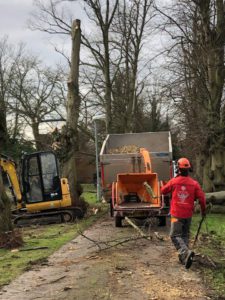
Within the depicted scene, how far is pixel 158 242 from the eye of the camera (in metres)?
13.0

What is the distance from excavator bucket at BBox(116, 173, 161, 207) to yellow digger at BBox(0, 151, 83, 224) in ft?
12.7

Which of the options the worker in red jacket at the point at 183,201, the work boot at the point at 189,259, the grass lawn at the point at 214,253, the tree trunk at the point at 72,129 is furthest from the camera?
the tree trunk at the point at 72,129

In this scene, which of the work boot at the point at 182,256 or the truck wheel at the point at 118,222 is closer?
the work boot at the point at 182,256

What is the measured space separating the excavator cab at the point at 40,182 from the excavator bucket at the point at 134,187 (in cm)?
412

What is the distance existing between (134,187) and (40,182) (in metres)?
4.77

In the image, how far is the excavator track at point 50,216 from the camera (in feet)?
68.0

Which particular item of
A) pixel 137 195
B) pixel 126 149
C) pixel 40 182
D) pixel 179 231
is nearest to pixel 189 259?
pixel 179 231

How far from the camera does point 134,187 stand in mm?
17922

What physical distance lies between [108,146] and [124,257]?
11.9m

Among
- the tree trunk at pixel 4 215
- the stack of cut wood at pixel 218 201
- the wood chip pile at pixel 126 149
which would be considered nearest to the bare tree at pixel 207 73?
the stack of cut wood at pixel 218 201

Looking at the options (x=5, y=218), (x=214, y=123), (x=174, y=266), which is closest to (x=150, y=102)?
(x=214, y=123)

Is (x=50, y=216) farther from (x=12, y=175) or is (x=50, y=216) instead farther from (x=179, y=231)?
(x=179, y=231)

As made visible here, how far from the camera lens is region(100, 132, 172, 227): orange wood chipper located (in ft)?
53.7

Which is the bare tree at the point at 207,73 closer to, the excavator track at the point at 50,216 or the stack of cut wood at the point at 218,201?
the stack of cut wood at the point at 218,201
